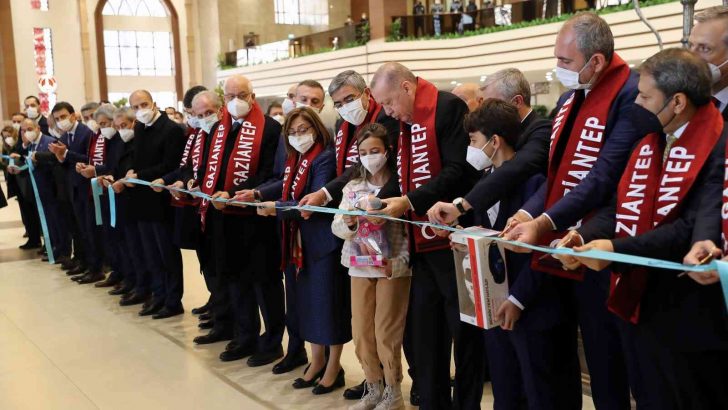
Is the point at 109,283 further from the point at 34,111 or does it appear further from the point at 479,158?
the point at 479,158

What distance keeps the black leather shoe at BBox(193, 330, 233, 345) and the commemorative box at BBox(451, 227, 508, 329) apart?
2949 mm

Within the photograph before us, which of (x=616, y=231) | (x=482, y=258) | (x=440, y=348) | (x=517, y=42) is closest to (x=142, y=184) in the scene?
(x=440, y=348)

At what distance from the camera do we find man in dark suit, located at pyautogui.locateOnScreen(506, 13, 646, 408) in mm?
2377

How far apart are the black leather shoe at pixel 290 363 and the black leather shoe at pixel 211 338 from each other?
880 millimetres

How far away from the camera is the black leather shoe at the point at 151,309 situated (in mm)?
6074

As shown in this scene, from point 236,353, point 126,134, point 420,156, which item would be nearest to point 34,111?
point 126,134

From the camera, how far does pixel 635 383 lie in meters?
2.35

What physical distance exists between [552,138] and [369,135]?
1071mm

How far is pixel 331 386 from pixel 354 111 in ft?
5.19

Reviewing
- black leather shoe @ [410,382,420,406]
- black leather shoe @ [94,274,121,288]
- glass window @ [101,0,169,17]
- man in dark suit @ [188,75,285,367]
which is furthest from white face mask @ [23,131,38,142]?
glass window @ [101,0,169,17]

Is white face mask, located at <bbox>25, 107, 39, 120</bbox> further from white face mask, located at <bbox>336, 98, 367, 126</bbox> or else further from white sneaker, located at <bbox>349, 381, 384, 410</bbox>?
white sneaker, located at <bbox>349, 381, 384, 410</bbox>

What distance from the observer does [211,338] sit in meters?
5.25

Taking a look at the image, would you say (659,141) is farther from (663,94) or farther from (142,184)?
(142,184)

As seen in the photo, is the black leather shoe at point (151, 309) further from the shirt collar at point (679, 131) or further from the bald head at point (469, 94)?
the shirt collar at point (679, 131)
